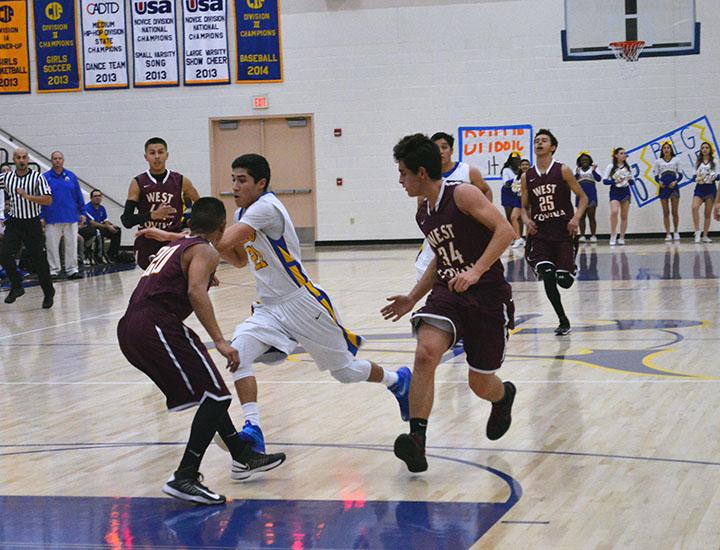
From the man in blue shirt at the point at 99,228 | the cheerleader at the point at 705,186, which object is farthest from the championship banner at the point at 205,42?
the cheerleader at the point at 705,186

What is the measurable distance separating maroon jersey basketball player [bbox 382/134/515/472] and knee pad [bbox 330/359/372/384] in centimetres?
46

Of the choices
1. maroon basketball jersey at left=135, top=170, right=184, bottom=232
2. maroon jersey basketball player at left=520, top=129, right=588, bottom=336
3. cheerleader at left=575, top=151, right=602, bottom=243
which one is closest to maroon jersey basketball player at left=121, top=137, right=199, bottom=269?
maroon basketball jersey at left=135, top=170, right=184, bottom=232

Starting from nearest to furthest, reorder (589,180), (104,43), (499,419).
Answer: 1. (499,419)
2. (589,180)
3. (104,43)

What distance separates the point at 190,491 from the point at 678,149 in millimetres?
18275

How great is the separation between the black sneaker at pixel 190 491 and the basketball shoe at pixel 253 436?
0.57 meters

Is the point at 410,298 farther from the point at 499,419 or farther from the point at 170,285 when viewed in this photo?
the point at 170,285

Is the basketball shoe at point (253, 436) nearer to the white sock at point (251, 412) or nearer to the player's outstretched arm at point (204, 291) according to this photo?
the white sock at point (251, 412)

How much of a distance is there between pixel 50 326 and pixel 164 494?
6.98m

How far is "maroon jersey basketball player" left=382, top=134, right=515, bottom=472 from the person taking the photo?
16.2 feet

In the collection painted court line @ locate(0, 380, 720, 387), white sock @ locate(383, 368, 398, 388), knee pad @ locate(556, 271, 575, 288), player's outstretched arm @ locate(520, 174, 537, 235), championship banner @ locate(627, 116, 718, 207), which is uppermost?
championship banner @ locate(627, 116, 718, 207)

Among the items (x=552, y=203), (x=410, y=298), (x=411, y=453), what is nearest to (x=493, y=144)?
(x=552, y=203)

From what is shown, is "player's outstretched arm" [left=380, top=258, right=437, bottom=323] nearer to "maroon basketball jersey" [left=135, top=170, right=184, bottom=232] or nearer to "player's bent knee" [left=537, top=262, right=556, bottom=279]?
"maroon basketball jersey" [left=135, top=170, right=184, bottom=232]

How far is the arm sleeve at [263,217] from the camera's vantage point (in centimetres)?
530

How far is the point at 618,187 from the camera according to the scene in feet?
67.1
